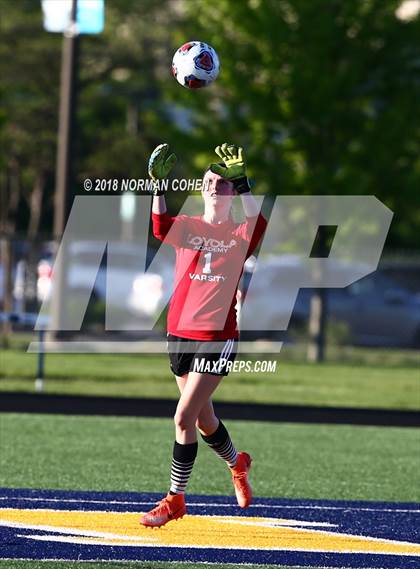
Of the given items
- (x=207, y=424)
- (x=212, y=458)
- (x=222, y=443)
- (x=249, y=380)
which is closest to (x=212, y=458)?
(x=212, y=458)

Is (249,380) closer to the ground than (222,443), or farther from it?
closer to the ground

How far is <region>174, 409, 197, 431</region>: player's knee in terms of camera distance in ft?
26.4

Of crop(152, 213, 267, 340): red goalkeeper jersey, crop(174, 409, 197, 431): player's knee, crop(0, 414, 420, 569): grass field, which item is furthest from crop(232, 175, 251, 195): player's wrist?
crop(0, 414, 420, 569): grass field

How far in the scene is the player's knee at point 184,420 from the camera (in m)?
8.04

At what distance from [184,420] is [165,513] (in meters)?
0.56

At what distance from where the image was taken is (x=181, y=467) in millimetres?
8078

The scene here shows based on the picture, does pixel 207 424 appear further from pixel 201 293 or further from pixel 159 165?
pixel 159 165

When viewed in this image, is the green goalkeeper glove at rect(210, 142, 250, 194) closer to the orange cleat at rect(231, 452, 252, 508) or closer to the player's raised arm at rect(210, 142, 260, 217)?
the player's raised arm at rect(210, 142, 260, 217)

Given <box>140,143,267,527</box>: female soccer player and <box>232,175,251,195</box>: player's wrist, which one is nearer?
<box>140,143,267,527</box>: female soccer player

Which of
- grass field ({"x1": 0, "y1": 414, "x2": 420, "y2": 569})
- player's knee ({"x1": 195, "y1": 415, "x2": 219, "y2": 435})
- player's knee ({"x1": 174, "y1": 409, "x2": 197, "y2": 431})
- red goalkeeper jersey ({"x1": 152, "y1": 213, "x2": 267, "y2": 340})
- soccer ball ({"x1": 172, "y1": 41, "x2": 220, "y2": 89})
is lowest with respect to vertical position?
grass field ({"x1": 0, "y1": 414, "x2": 420, "y2": 569})

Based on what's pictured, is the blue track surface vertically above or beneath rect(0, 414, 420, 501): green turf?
above

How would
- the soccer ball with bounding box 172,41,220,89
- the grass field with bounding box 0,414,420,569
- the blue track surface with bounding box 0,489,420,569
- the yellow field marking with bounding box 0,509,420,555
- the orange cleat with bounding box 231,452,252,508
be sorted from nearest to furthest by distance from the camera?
the blue track surface with bounding box 0,489,420,569 < the yellow field marking with bounding box 0,509,420,555 < the orange cleat with bounding box 231,452,252,508 < the soccer ball with bounding box 172,41,220,89 < the grass field with bounding box 0,414,420,569

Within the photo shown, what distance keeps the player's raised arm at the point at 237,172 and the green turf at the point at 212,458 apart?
2686mm

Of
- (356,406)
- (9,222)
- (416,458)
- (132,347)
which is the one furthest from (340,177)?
(9,222)
